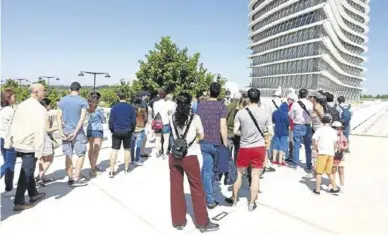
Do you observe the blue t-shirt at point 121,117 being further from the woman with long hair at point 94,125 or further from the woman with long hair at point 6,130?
the woman with long hair at point 6,130

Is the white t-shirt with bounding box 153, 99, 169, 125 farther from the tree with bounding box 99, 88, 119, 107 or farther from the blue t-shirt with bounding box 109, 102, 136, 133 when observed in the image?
the tree with bounding box 99, 88, 119, 107

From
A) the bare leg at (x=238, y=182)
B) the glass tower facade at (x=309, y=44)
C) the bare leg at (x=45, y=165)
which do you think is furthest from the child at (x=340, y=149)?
the glass tower facade at (x=309, y=44)

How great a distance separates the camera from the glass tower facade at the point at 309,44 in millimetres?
65812

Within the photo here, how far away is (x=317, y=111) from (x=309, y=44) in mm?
67315

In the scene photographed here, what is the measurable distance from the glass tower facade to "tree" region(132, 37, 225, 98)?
43514 mm

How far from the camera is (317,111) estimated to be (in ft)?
20.1

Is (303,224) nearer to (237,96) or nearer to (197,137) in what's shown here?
(197,137)

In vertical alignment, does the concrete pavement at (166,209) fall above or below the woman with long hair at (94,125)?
below

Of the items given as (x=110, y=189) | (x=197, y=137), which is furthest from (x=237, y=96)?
(x=110, y=189)

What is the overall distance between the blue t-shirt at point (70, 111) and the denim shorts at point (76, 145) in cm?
19

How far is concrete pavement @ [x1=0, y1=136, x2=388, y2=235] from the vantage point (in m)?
3.64

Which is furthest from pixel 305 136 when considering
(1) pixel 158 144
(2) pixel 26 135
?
(2) pixel 26 135

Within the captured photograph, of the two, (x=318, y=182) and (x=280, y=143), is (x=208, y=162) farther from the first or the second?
(x=280, y=143)

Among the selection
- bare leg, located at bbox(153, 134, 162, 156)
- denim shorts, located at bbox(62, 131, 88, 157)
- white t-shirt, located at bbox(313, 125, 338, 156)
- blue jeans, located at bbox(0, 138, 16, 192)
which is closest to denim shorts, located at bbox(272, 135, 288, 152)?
white t-shirt, located at bbox(313, 125, 338, 156)
